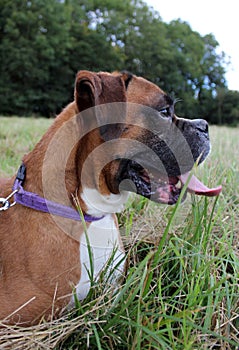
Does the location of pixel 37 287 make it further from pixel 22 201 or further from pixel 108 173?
pixel 108 173

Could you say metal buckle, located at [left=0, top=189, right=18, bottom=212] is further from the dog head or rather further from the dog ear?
the dog ear

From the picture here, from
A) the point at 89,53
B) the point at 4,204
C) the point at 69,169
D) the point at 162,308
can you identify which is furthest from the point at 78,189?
the point at 89,53

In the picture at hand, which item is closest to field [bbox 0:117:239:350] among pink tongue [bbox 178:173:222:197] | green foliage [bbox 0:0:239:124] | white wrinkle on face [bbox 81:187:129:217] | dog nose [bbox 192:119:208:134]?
pink tongue [bbox 178:173:222:197]

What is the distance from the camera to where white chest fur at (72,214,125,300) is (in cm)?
192

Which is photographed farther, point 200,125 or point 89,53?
point 89,53

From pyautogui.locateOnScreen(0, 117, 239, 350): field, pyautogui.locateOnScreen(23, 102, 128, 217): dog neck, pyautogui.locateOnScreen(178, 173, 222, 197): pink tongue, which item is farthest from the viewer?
pyautogui.locateOnScreen(178, 173, 222, 197): pink tongue

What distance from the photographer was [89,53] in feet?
92.3

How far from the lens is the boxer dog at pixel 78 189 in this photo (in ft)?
6.11

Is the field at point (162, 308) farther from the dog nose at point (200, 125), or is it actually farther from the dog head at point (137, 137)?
the dog nose at point (200, 125)

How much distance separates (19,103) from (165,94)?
73.7ft

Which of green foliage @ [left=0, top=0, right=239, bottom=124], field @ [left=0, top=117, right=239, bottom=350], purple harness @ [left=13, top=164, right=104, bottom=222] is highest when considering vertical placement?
green foliage @ [left=0, top=0, right=239, bottom=124]

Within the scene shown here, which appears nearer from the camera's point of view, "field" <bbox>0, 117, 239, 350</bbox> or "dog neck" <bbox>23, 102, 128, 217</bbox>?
"field" <bbox>0, 117, 239, 350</bbox>

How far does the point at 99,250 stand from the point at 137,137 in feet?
1.92

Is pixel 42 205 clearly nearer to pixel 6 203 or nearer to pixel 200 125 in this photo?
pixel 6 203
